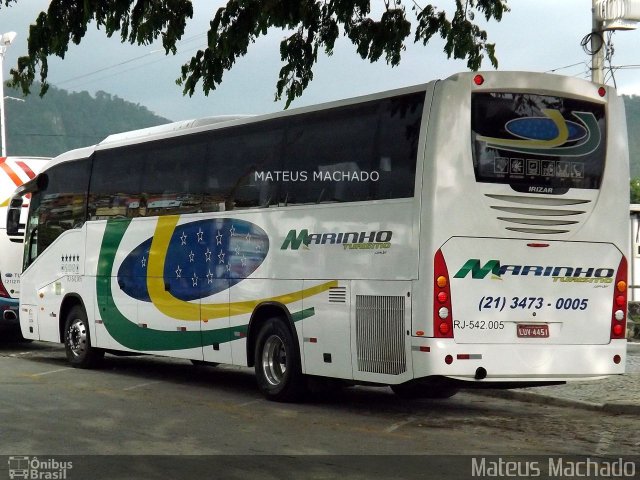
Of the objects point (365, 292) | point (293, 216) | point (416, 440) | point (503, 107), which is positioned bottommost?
point (416, 440)

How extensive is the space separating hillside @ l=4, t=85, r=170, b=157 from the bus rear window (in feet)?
394

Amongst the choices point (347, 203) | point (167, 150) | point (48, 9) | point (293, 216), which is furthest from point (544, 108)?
point (167, 150)

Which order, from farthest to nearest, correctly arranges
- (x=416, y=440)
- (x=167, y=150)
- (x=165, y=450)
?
Answer: (x=167, y=150) → (x=416, y=440) → (x=165, y=450)

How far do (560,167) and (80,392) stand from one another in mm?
6684

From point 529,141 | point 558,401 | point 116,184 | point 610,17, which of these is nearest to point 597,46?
point 610,17

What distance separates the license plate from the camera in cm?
1255

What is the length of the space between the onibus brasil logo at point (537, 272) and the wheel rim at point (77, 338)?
8.54m

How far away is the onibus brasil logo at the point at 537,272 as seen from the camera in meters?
12.4

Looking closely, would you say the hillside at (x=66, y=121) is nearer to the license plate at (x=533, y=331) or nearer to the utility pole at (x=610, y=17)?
the utility pole at (x=610, y=17)

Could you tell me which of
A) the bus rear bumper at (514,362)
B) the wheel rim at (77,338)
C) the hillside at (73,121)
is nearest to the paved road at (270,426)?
the bus rear bumper at (514,362)

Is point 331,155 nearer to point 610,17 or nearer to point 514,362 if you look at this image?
point 514,362

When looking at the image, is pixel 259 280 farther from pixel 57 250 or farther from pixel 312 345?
pixel 57 250

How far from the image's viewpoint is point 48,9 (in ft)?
34.0

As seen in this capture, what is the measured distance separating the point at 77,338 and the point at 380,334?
25.9 ft
